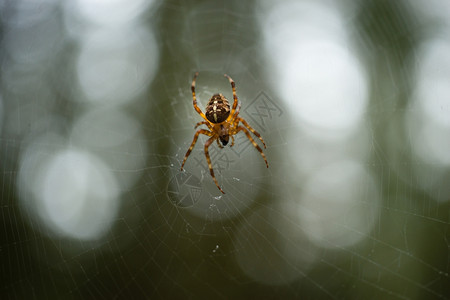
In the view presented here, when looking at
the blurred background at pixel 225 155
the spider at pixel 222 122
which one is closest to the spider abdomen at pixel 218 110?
the spider at pixel 222 122

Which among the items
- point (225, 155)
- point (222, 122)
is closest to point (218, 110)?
point (222, 122)

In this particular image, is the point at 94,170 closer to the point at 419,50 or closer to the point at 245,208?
the point at 245,208

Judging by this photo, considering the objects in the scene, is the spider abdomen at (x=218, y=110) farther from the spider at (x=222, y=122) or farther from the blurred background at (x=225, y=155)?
the blurred background at (x=225, y=155)

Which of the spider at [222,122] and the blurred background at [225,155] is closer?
the spider at [222,122]

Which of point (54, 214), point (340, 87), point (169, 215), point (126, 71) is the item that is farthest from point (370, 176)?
point (54, 214)

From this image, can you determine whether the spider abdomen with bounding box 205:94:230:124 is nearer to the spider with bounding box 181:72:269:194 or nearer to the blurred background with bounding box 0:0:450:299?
the spider with bounding box 181:72:269:194
